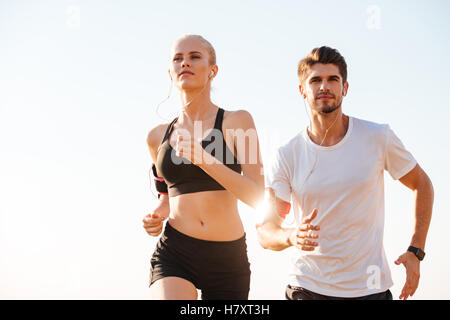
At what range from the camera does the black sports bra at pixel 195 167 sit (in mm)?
4836

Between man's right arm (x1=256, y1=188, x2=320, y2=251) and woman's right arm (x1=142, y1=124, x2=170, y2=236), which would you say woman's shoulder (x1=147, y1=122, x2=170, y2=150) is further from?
man's right arm (x1=256, y1=188, x2=320, y2=251)

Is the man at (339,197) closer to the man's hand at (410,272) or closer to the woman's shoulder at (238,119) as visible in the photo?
the man's hand at (410,272)

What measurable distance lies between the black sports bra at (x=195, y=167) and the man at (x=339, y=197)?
1.86ft

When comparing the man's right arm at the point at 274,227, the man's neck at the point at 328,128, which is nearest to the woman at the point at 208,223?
the man's right arm at the point at 274,227

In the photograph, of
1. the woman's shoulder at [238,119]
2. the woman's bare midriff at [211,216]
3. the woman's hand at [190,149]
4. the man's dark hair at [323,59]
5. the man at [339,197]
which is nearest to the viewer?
the woman's hand at [190,149]

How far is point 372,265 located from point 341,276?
0.99 feet

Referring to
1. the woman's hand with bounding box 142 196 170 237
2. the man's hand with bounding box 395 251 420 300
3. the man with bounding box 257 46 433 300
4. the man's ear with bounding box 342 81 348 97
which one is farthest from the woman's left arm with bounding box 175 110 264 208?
the man's hand with bounding box 395 251 420 300

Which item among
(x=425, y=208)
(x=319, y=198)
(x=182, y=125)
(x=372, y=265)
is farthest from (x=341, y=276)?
(x=182, y=125)

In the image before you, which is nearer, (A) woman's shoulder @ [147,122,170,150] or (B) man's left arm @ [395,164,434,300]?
(B) man's left arm @ [395,164,434,300]

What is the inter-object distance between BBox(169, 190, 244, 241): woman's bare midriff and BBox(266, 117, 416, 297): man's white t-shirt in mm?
521

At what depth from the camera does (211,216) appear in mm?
4805

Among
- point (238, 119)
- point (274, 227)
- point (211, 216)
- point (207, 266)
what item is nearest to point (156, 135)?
point (238, 119)

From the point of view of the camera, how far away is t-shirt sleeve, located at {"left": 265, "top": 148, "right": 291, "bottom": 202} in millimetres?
5012

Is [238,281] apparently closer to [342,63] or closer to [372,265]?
[372,265]
